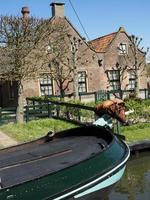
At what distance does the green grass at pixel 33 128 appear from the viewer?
1543 centimetres

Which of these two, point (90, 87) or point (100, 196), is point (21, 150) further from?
point (90, 87)

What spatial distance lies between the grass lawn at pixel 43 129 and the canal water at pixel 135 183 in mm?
1468

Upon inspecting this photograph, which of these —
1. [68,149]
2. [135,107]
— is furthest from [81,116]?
[68,149]

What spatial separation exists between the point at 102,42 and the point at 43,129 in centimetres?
1940

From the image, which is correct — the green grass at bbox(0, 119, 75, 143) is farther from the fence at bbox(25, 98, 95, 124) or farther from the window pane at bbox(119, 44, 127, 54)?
the window pane at bbox(119, 44, 127, 54)

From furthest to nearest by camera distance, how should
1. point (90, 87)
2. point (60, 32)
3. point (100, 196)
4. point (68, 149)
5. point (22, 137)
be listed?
point (90, 87)
point (60, 32)
point (22, 137)
point (68, 149)
point (100, 196)

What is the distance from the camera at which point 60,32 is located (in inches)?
981

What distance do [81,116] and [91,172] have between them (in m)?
11.3

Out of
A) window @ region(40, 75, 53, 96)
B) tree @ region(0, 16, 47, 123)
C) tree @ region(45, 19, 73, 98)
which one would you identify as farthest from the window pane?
tree @ region(0, 16, 47, 123)

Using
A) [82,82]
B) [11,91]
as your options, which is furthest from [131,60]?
[11,91]

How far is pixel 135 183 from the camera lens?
33.0ft

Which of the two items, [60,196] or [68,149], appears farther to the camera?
[68,149]

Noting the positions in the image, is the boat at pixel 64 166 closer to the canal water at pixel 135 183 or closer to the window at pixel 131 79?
the canal water at pixel 135 183

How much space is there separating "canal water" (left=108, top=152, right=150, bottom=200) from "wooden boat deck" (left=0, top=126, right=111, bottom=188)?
1370 millimetres
